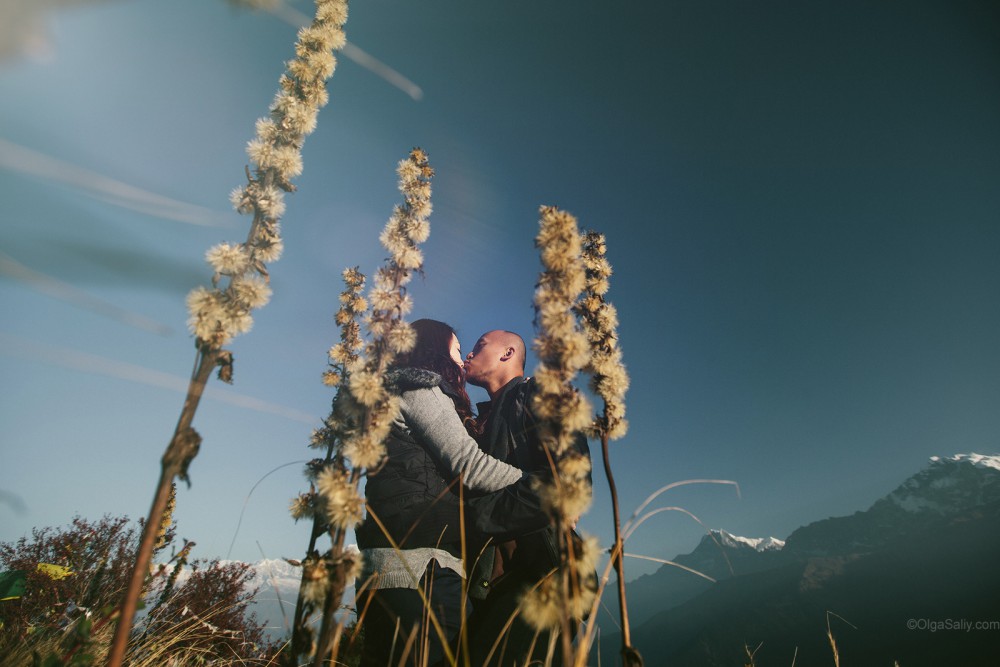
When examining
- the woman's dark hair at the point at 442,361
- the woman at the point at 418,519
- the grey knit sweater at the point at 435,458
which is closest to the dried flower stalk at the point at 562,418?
the woman at the point at 418,519

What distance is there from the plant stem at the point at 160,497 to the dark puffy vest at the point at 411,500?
1287 millimetres

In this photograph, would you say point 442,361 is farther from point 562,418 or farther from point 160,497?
point 160,497

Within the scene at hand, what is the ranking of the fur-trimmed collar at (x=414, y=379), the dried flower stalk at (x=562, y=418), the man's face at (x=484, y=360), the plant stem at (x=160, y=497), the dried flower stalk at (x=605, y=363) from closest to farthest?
the plant stem at (x=160, y=497)
the dried flower stalk at (x=562, y=418)
the dried flower stalk at (x=605, y=363)
the fur-trimmed collar at (x=414, y=379)
the man's face at (x=484, y=360)

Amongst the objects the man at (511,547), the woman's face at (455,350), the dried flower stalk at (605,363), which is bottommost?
the man at (511,547)

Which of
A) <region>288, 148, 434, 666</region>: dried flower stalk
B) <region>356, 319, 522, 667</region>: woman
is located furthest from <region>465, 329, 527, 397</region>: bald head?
<region>288, 148, 434, 666</region>: dried flower stalk

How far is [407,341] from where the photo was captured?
2494mm

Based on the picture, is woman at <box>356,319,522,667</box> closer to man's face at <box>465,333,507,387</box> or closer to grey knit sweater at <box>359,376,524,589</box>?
grey knit sweater at <box>359,376,524,589</box>

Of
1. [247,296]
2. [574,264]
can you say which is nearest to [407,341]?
[247,296]

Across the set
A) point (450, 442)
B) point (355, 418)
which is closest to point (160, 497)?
point (355, 418)

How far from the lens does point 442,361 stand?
4.18 m

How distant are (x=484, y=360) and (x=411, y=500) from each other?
7.72 ft

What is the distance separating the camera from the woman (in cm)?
265

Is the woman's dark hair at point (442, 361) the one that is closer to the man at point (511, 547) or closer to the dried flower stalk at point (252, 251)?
the man at point (511, 547)

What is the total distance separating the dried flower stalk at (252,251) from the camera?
5.16 feet
